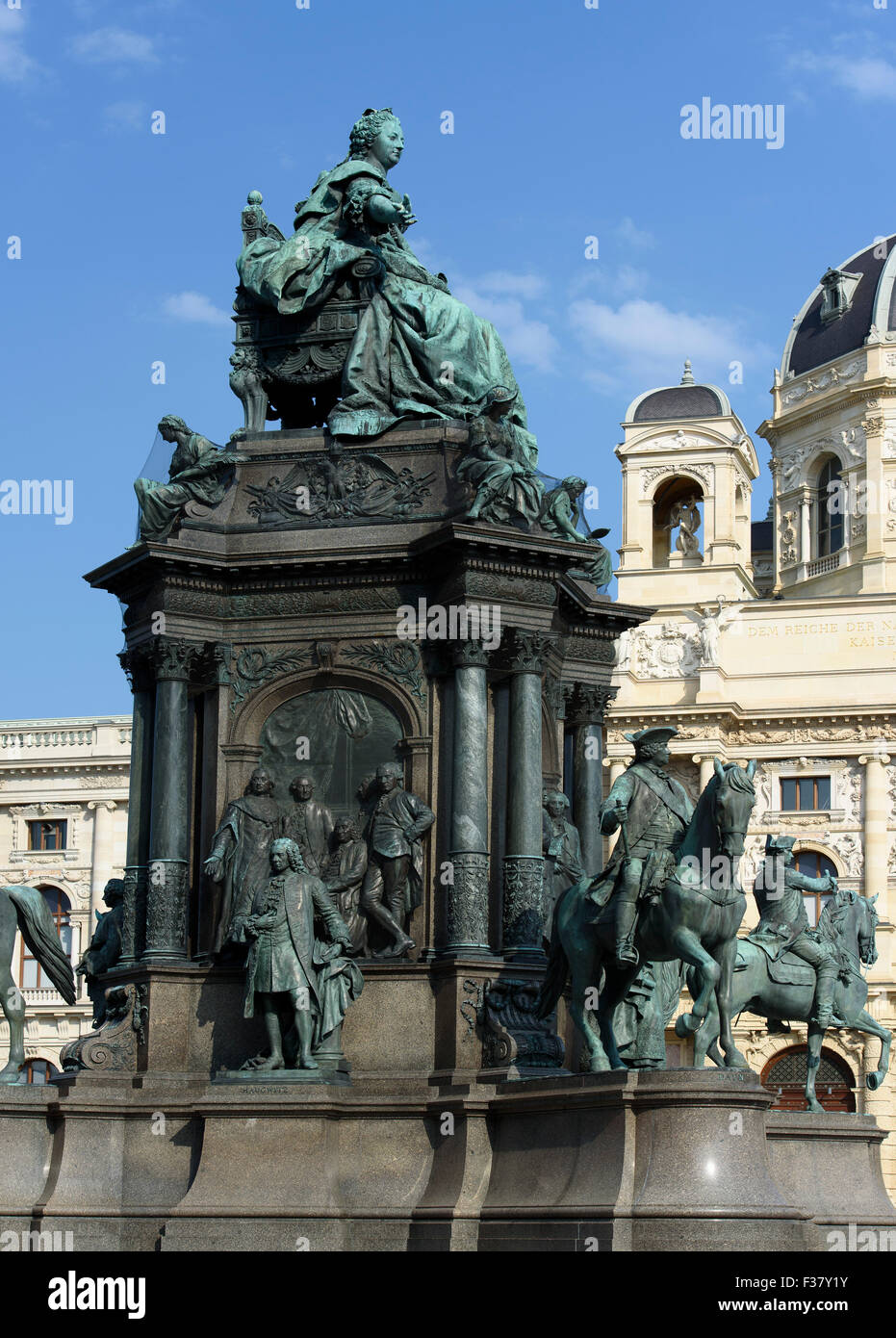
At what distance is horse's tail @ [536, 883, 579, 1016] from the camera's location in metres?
17.9

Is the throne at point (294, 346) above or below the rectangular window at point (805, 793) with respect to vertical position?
above

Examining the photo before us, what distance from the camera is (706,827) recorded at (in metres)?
17.3

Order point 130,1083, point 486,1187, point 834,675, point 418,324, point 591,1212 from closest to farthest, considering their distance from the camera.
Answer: point 591,1212, point 486,1187, point 130,1083, point 418,324, point 834,675

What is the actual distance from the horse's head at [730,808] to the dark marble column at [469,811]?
2.34 m

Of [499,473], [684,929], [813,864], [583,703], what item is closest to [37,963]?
[813,864]

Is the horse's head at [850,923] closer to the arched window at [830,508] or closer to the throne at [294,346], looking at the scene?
the throne at [294,346]

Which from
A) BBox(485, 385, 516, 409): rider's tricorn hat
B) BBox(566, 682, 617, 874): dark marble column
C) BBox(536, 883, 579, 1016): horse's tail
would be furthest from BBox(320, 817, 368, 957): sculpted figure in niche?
BBox(485, 385, 516, 409): rider's tricorn hat

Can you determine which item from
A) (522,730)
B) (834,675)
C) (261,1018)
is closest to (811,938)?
(522,730)

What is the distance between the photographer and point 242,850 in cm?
1886

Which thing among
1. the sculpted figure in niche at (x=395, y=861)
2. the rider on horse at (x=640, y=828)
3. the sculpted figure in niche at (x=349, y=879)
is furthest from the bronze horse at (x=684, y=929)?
the sculpted figure in niche at (x=349, y=879)

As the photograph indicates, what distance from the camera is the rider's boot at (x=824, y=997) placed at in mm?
21844

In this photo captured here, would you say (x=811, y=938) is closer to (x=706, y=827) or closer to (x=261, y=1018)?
(x=706, y=827)

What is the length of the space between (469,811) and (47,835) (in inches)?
1978

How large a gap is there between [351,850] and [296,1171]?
9.47 feet
